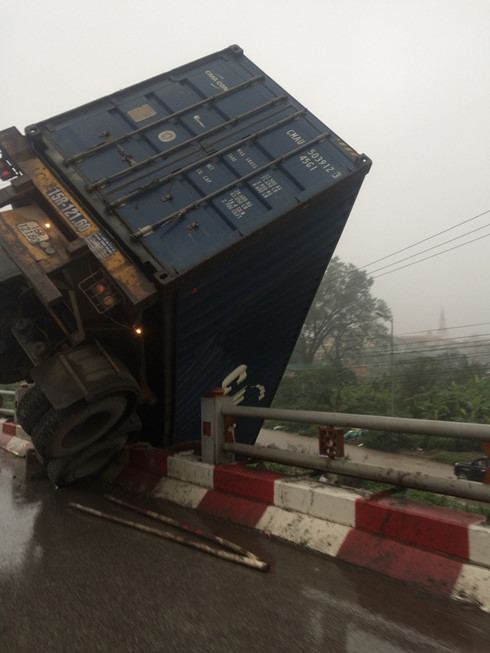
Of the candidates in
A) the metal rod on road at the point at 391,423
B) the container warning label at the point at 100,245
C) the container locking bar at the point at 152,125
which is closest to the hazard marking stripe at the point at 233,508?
the metal rod on road at the point at 391,423

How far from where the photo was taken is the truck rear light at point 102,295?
4.06 metres

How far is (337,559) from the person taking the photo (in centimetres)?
297

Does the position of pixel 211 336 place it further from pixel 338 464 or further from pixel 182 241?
pixel 338 464

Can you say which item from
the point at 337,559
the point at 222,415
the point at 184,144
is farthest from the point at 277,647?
the point at 184,144

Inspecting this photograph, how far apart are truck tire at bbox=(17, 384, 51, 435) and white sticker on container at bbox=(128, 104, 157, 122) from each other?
286 cm

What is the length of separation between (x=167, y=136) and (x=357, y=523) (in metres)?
3.92

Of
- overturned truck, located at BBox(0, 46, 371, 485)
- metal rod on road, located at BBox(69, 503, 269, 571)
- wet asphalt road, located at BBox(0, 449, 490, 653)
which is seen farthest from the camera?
overturned truck, located at BBox(0, 46, 371, 485)

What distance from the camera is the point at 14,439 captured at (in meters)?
7.60

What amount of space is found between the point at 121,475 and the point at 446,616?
3653mm

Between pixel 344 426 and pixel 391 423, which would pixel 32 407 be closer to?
pixel 344 426

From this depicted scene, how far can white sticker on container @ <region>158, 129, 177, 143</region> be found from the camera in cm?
489

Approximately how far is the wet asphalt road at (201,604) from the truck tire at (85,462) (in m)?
1.27

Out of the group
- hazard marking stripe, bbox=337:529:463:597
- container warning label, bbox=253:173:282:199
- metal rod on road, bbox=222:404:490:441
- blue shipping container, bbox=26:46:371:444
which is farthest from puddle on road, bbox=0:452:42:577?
container warning label, bbox=253:173:282:199

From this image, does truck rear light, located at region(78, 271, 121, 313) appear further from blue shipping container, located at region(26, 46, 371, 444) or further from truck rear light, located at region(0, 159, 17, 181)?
truck rear light, located at region(0, 159, 17, 181)
